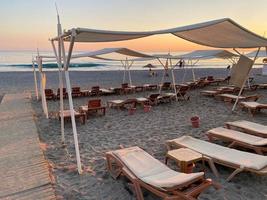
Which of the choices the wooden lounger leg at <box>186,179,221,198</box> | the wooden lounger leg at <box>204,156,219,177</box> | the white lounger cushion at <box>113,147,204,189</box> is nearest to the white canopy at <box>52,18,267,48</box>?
the white lounger cushion at <box>113,147,204,189</box>

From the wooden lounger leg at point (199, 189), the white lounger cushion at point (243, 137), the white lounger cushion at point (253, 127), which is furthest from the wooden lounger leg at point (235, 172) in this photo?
the white lounger cushion at point (253, 127)

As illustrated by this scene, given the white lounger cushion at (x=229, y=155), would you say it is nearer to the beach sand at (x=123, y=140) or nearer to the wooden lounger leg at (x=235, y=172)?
the wooden lounger leg at (x=235, y=172)

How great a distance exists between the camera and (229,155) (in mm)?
4484

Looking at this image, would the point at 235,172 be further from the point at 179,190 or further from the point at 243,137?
the point at 243,137

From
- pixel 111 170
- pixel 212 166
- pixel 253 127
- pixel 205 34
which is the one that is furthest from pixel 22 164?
pixel 253 127

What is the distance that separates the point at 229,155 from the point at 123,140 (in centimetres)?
271

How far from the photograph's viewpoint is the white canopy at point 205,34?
172 inches

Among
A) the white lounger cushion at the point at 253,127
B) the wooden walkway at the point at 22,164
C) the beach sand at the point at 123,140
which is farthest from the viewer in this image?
the white lounger cushion at the point at 253,127

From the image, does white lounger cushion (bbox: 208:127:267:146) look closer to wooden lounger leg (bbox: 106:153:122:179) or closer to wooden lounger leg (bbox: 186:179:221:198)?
wooden lounger leg (bbox: 186:179:221:198)

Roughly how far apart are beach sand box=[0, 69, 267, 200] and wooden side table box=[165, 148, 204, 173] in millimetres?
450

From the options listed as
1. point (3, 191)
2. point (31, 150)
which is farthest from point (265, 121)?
point (3, 191)

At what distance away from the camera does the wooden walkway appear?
3.82 meters

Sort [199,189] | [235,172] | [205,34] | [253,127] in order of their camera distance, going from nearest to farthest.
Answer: [199,189] < [235,172] < [253,127] < [205,34]

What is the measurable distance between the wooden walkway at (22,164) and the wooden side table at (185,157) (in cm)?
193
